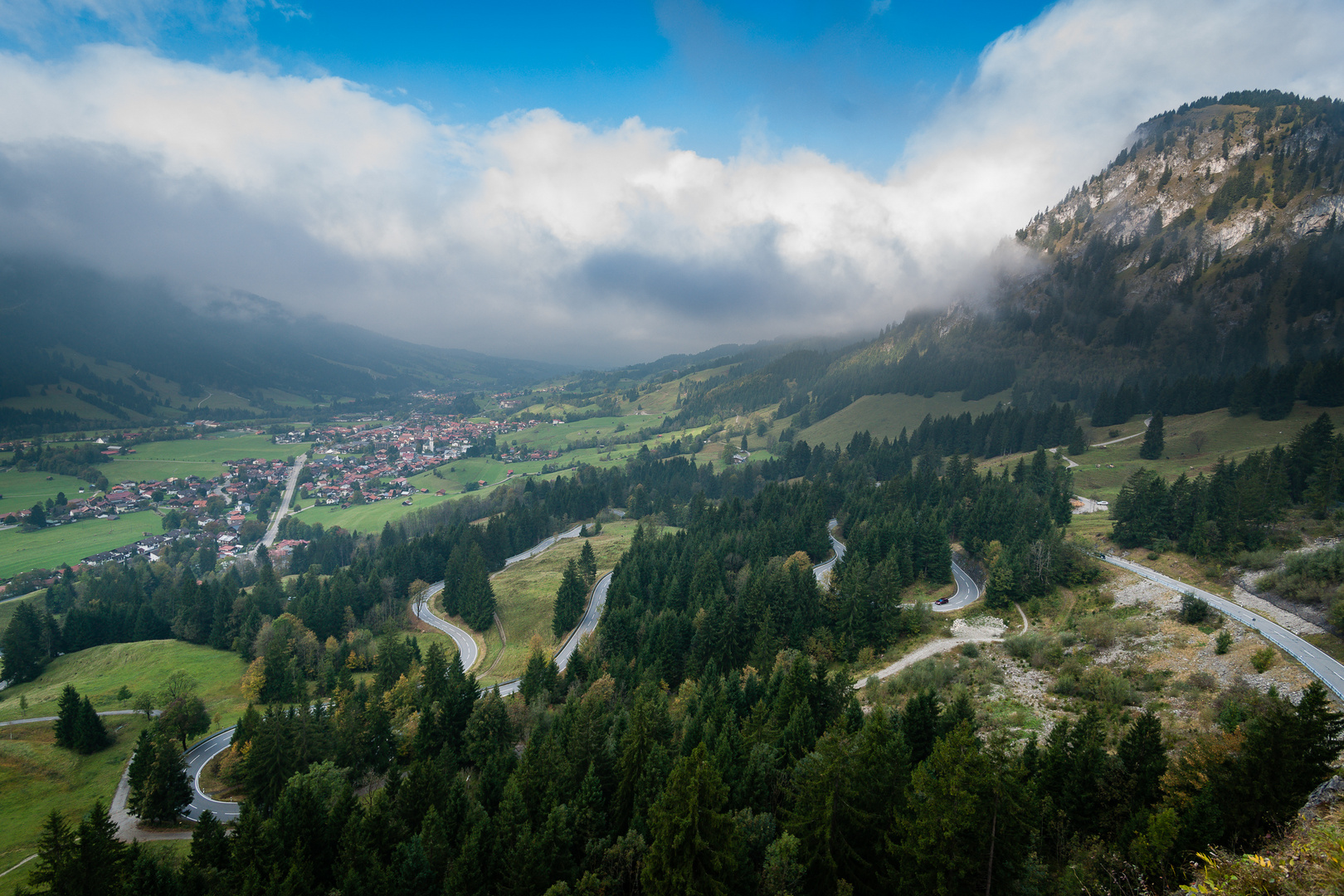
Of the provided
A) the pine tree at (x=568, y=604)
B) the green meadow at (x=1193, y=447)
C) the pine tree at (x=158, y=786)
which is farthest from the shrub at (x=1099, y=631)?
the pine tree at (x=158, y=786)

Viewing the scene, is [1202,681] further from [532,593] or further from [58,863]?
[532,593]

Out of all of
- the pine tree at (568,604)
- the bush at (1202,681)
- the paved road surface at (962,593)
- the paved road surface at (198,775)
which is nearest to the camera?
the bush at (1202,681)

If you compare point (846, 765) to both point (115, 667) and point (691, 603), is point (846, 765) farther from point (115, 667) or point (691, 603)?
point (115, 667)

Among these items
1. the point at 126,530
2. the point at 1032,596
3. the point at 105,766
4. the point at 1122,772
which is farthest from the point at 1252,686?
the point at 126,530

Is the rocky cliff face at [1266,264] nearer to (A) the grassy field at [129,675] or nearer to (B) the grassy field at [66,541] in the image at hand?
(A) the grassy field at [129,675]

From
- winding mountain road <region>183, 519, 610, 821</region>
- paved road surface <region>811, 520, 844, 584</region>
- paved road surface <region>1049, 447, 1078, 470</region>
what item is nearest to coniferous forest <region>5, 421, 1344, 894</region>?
winding mountain road <region>183, 519, 610, 821</region>

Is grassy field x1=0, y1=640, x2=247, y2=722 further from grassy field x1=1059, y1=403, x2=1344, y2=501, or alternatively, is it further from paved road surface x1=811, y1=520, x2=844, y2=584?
grassy field x1=1059, y1=403, x2=1344, y2=501
